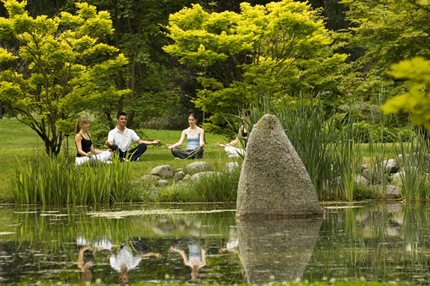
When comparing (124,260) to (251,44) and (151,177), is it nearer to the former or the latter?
(151,177)

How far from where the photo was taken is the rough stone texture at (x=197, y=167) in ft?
45.1

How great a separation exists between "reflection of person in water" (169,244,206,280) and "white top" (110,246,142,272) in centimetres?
39

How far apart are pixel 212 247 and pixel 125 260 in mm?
971

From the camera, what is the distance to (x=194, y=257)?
5523 millimetres

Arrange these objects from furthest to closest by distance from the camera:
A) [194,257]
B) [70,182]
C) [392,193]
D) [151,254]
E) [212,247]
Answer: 1. [70,182]
2. [392,193]
3. [212,247]
4. [151,254]
5. [194,257]

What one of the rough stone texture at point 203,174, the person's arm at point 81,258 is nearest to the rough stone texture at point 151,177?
the rough stone texture at point 203,174

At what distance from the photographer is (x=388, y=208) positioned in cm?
949

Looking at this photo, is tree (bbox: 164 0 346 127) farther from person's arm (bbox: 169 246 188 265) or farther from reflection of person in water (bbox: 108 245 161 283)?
reflection of person in water (bbox: 108 245 161 283)

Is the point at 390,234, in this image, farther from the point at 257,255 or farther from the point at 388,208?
the point at 388,208

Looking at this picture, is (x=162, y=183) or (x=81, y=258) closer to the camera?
(x=81, y=258)

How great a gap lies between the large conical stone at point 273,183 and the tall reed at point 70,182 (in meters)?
3.56

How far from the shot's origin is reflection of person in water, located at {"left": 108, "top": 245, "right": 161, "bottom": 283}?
Answer: 15.9 ft

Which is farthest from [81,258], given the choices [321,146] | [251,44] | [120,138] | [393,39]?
[393,39]

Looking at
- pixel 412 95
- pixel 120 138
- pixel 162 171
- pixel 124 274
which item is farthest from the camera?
pixel 120 138
